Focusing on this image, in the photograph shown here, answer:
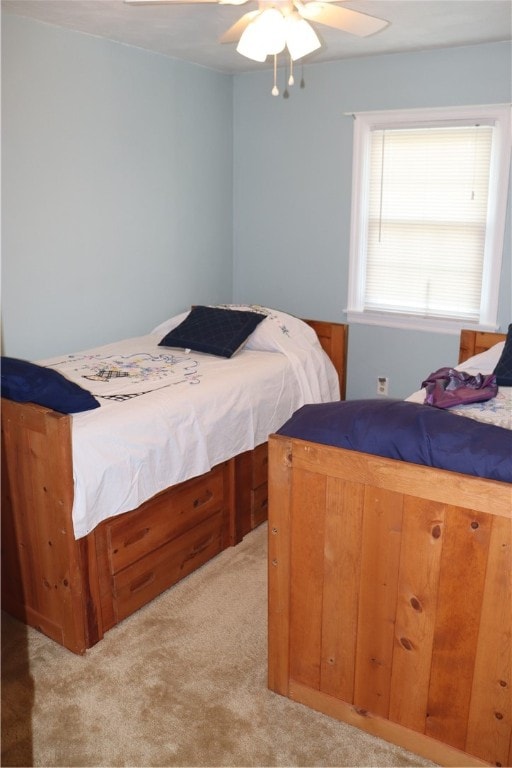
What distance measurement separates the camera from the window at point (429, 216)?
351cm

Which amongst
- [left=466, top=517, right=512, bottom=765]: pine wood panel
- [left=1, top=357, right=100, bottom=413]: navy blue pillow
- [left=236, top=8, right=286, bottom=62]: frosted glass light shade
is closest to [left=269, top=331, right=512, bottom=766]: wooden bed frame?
[left=466, top=517, right=512, bottom=765]: pine wood panel

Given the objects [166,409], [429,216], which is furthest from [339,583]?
[429,216]

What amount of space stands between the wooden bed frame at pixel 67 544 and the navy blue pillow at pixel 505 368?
138 cm

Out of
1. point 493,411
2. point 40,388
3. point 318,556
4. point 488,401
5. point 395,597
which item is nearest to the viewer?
point 395,597

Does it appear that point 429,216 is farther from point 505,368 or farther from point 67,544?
point 67,544

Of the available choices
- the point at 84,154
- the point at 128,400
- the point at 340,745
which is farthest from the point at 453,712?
the point at 84,154

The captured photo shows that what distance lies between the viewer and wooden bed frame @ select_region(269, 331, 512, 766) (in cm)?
161

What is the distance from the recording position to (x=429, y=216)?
12.3ft

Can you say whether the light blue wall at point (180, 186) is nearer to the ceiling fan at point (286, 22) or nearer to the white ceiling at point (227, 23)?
the white ceiling at point (227, 23)

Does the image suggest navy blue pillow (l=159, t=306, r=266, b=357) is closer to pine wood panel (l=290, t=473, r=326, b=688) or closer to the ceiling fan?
the ceiling fan

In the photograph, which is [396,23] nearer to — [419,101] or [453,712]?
[419,101]

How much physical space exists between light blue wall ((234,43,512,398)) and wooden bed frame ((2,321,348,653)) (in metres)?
1.74

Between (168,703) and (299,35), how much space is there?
2.23 metres

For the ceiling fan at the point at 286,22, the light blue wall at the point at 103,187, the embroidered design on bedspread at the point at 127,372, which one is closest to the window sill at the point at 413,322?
the light blue wall at the point at 103,187
